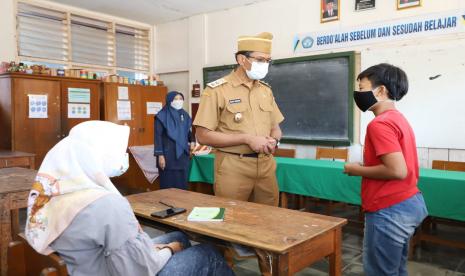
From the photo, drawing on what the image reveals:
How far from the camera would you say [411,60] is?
425 cm

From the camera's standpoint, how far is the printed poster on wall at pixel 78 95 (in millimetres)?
5426

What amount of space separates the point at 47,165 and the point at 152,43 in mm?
6095

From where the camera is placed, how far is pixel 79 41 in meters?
5.95

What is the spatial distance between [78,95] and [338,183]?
12.9 feet

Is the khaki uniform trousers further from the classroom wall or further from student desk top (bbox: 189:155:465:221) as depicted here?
the classroom wall

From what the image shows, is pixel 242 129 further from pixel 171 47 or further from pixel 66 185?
pixel 171 47

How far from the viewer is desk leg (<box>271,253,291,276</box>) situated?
4.53 feet

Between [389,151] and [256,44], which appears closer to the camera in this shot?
[389,151]

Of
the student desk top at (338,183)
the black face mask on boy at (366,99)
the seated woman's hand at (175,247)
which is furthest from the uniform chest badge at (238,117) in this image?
the student desk top at (338,183)


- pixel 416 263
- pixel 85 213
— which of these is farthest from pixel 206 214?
pixel 416 263

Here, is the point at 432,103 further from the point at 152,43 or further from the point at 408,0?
the point at 152,43

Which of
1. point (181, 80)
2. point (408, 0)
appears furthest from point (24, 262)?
point (181, 80)

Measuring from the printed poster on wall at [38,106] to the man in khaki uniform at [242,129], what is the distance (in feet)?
11.8

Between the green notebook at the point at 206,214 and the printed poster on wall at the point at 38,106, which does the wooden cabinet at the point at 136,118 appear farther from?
the green notebook at the point at 206,214
